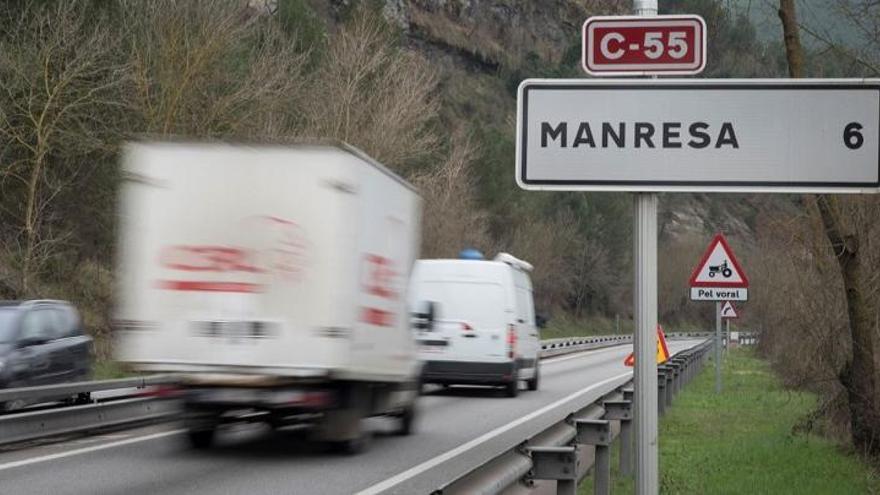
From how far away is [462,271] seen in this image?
85.4 ft

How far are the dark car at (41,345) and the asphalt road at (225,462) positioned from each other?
6.54ft

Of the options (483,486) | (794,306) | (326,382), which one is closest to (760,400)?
(794,306)

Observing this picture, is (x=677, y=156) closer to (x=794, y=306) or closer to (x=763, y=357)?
(x=794, y=306)

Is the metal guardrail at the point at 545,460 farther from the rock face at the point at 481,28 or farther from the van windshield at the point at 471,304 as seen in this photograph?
the rock face at the point at 481,28

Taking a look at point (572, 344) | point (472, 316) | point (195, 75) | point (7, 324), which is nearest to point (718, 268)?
point (472, 316)

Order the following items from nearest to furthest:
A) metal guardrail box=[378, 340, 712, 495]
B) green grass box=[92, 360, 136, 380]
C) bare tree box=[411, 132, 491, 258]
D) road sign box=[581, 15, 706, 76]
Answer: road sign box=[581, 15, 706, 76] → metal guardrail box=[378, 340, 712, 495] → green grass box=[92, 360, 136, 380] → bare tree box=[411, 132, 491, 258]

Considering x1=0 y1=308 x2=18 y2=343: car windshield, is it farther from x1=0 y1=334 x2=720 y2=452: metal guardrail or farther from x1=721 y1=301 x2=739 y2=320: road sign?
x1=721 y1=301 x2=739 y2=320: road sign

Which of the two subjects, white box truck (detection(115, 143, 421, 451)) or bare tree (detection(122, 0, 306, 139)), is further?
bare tree (detection(122, 0, 306, 139))

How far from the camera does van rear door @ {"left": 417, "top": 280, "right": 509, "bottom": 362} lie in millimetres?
26016

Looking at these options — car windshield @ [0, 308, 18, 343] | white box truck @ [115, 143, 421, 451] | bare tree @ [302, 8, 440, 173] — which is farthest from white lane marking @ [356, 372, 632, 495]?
bare tree @ [302, 8, 440, 173]

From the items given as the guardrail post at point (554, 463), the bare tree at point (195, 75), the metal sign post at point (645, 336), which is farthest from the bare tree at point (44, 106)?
the metal sign post at point (645, 336)

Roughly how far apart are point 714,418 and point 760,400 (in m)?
5.17

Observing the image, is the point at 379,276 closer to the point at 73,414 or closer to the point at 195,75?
the point at 73,414

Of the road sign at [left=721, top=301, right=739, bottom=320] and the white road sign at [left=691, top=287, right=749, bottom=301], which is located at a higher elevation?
the road sign at [left=721, top=301, right=739, bottom=320]
